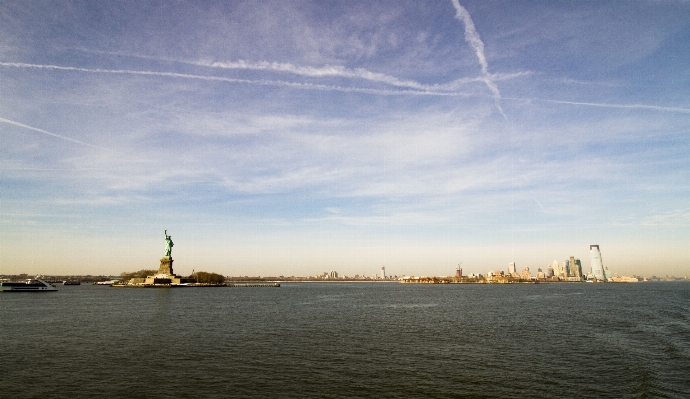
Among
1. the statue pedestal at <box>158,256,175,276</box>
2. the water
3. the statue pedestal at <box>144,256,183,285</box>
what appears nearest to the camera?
the water

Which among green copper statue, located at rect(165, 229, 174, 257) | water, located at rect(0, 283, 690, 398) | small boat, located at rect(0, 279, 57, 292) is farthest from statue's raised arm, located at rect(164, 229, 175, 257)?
water, located at rect(0, 283, 690, 398)

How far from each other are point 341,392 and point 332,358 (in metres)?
9.10

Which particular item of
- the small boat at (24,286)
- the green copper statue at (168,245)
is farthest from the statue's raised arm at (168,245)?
the small boat at (24,286)

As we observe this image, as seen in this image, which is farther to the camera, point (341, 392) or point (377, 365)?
point (377, 365)

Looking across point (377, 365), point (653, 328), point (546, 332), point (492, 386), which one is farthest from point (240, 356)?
point (653, 328)

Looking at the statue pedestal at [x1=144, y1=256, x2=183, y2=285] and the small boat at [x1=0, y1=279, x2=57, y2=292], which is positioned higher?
the statue pedestal at [x1=144, y1=256, x2=183, y2=285]

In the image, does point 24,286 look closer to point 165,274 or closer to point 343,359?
point 165,274

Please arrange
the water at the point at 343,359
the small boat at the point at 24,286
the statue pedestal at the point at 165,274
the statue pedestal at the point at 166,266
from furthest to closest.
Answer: the statue pedestal at the point at 165,274 → the statue pedestal at the point at 166,266 → the small boat at the point at 24,286 → the water at the point at 343,359

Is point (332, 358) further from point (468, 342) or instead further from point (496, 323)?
point (496, 323)

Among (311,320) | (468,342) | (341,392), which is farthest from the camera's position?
(311,320)

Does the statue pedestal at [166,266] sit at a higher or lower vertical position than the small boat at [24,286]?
higher

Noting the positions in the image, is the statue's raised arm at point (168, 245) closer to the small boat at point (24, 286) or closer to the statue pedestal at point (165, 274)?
the statue pedestal at point (165, 274)

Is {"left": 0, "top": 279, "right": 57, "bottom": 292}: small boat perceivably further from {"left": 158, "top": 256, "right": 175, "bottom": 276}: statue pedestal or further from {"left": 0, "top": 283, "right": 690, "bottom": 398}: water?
{"left": 0, "top": 283, "right": 690, "bottom": 398}: water

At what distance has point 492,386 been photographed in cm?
2683
